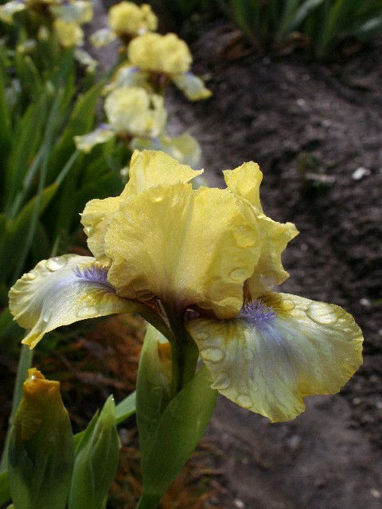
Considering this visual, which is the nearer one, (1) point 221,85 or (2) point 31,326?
(2) point 31,326

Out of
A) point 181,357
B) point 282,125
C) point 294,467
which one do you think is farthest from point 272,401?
point 282,125

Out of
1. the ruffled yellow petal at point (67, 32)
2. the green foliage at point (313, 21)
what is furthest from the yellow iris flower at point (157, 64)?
the green foliage at point (313, 21)

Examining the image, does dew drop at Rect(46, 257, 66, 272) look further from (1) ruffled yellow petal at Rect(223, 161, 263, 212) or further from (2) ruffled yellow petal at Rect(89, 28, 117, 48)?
(2) ruffled yellow petal at Rect(89, 28, 117, 48)

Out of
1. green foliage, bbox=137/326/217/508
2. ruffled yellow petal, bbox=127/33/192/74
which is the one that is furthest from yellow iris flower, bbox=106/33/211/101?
green foliage, bbox=137/326/217/508

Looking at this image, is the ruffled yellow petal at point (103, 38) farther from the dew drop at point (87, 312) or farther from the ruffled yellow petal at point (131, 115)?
the dew drop at point (87, 312)

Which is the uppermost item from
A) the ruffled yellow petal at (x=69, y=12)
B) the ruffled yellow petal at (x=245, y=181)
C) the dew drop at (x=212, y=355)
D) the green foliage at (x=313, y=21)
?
the ruffled yellow petal at (x=245, y=181)

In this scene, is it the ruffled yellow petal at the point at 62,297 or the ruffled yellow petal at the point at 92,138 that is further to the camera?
the ruffled yellow petal at the point at 92,138

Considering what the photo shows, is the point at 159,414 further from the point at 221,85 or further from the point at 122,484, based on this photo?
the point at 221,85
